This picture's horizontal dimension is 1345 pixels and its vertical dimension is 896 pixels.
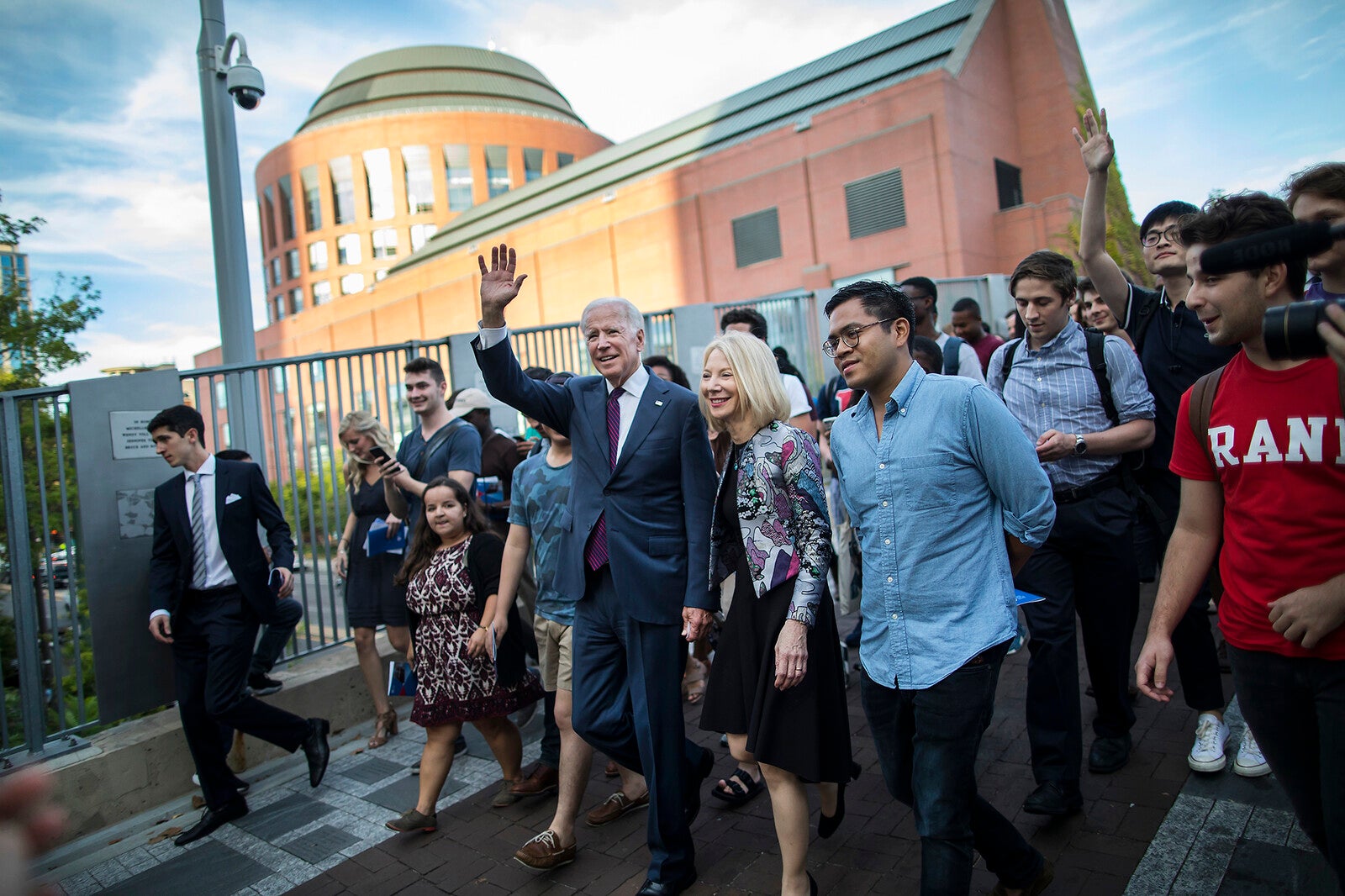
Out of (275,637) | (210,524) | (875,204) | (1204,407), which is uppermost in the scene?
(875,204)

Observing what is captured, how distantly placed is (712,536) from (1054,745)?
163 centimetres

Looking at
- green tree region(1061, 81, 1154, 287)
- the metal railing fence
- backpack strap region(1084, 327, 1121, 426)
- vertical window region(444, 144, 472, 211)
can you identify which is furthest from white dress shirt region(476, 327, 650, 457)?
vertical window region(444, 144, 472, 211)

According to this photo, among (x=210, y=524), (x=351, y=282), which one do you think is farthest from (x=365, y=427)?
(x=351, y=282)

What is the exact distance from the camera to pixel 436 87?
66.1 m

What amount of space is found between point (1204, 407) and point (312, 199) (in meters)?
68.6

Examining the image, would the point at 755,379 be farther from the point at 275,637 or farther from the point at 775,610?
the point at 275,637

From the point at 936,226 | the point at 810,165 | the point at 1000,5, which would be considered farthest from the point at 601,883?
the point at 1000,5

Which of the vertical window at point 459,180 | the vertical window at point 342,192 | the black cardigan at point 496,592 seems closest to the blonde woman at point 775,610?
the black cardigan at point 496,592

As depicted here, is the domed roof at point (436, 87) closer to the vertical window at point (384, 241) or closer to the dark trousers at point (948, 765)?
the vertical window at point (384, 241)

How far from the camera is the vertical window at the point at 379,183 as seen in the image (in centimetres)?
6025

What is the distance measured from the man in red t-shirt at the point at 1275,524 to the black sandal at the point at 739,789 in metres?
2.25

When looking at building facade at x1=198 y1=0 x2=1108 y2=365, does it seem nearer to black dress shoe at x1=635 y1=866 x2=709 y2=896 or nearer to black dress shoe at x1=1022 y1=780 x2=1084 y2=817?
black dress shoe at x1=1022 y1=780 x2=1084 y2=817

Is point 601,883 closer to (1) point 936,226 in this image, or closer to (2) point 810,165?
(1) point 936,226

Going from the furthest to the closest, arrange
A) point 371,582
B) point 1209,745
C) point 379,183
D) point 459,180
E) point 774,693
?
point 459,180
point 379,183
point 371,582
point 1209,745
point 774,693
